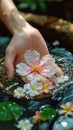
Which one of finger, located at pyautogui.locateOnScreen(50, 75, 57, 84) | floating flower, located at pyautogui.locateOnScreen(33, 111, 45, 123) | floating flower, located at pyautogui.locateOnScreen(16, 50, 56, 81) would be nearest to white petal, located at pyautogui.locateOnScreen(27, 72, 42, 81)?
floating flower, located at pyautogui.locateOnScreen(16, 50, 56, 81)

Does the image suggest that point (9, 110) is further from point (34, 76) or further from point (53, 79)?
point (53, 79)

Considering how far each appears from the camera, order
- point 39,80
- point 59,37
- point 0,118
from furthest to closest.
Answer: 1. point 59,37
2. point 39,80
3. point 0,118

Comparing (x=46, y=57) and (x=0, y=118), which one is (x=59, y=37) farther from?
(x=0, y=118)

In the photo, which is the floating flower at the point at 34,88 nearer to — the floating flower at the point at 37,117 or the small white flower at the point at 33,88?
the small white flower at the point at 33,88

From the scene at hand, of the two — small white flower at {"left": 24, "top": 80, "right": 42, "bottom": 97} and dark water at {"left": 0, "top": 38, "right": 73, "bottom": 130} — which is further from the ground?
small white flower at {"left": 24, "top": 80, "right": 42, "bottom": 97}

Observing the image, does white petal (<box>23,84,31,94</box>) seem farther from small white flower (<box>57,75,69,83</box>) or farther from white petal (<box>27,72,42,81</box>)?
small white flower (<box>57,75,69,83</box>)

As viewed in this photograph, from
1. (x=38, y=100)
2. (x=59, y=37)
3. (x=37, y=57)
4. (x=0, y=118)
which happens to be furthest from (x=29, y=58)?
(x=59, y=37)
